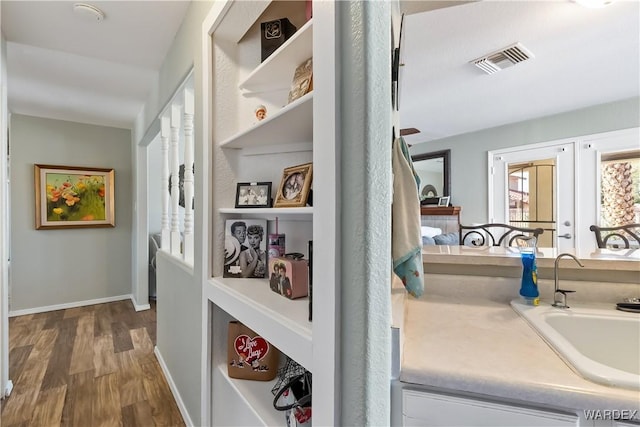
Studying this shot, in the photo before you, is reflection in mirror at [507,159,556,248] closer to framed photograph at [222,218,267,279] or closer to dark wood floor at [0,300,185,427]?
framed photograph at [222,218,267,279]

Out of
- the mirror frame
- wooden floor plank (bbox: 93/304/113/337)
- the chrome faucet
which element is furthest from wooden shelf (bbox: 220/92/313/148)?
the mirror frame

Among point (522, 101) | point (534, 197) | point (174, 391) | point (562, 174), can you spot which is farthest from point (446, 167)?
point (174, 391)

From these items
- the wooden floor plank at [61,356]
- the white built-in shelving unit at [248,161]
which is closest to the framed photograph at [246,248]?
the white built-in shelving unit at [248,161]

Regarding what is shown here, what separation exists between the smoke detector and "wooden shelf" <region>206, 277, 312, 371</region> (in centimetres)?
167

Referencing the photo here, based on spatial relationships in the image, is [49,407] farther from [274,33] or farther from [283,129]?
[274,33]

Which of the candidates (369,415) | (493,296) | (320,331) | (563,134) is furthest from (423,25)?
(563,134)

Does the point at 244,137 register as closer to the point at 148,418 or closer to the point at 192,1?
the point at 192,1

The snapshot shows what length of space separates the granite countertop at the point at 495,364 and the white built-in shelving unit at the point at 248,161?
315 mm

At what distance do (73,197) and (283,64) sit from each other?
3.94m

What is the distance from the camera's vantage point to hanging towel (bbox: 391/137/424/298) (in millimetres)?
810

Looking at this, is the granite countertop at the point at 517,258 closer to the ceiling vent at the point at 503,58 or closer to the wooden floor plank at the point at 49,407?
the ceiling vent at the point at 503,58

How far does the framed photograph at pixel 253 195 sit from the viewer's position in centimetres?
128

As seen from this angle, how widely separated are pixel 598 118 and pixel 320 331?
14.3 feet

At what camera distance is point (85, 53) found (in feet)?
7.02
